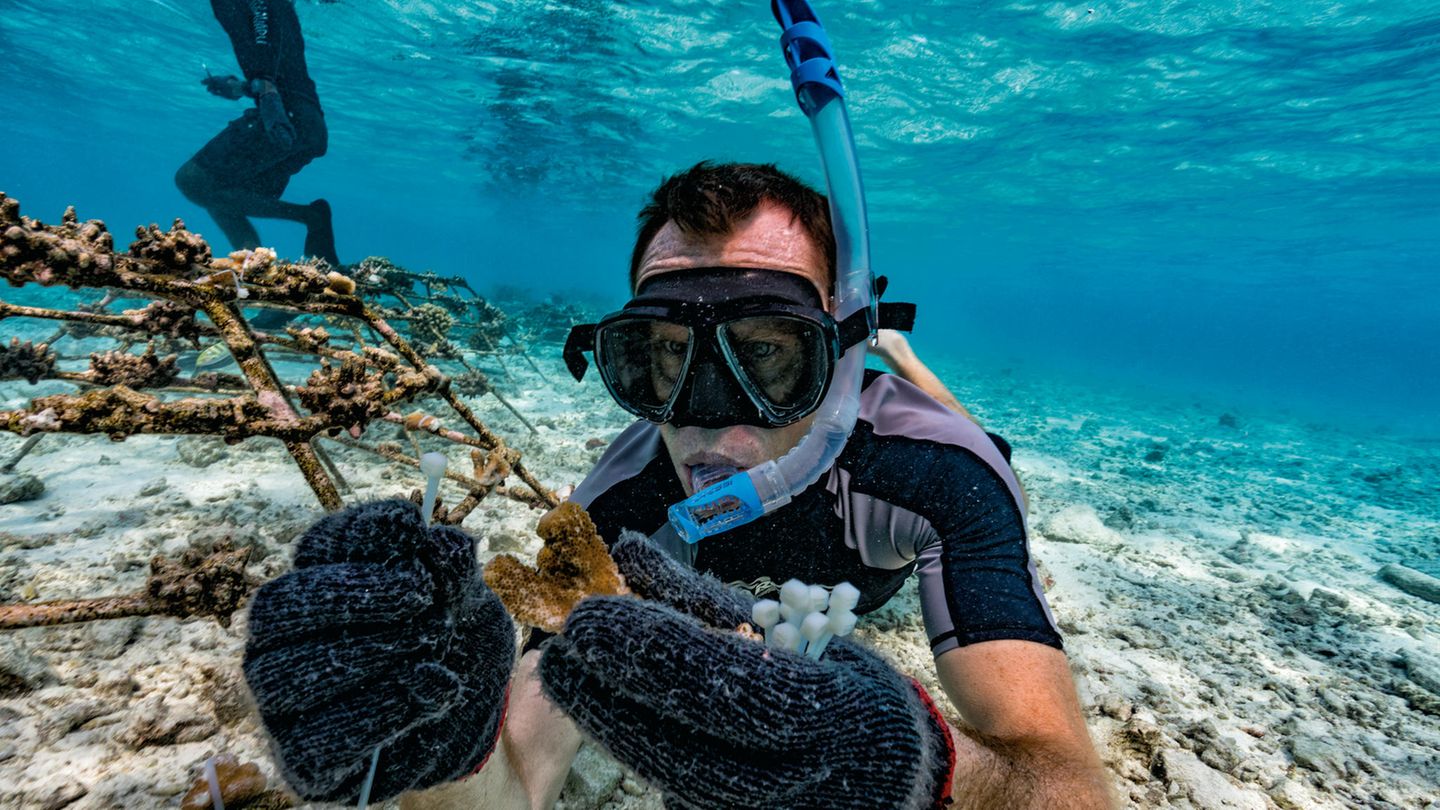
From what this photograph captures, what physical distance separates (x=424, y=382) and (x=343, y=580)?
4.21 feet

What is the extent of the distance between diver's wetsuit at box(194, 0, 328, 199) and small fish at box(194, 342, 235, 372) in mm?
3733

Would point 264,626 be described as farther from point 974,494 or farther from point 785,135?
point 785,135

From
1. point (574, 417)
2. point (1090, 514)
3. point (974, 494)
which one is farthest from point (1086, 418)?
point (974, 494)

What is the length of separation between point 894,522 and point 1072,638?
2313 mm

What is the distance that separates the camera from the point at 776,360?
2.62 metres

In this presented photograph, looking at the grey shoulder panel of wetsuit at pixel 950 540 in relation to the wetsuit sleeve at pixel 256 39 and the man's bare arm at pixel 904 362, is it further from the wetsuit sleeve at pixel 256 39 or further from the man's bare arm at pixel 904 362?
the wetsuit sleeve at pixel 256 39

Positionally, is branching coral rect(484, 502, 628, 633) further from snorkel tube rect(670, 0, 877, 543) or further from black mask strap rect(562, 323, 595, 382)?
black mask strap rect(562, 323, 595, 382)

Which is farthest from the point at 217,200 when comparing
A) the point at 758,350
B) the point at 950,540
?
the point at 950,540

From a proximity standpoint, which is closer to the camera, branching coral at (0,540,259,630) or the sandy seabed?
branching coral at (0,540,259,630)

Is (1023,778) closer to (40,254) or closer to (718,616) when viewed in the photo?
(718,616)

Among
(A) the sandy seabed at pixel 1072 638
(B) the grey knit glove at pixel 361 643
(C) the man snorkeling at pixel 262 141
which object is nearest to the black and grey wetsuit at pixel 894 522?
(A) the sandy seabed at pixel 1072 638

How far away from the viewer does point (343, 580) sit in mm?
1089

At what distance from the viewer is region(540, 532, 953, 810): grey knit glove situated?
111cm

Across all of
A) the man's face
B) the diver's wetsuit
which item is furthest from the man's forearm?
the diver's wetsuit
